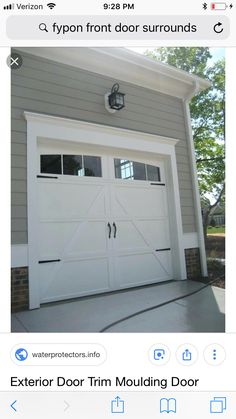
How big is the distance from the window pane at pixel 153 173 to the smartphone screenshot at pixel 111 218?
0.03 meters

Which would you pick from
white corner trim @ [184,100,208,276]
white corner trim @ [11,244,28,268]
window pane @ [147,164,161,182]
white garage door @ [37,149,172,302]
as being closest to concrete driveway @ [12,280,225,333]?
white garage door @ [37,149,172,302]

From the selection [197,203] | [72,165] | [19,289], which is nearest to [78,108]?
[72,165]

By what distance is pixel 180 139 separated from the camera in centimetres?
411

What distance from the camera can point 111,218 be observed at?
3.33 metres

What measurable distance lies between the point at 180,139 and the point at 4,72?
3.36 m

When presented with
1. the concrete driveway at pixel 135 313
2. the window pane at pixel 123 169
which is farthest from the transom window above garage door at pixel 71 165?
A: the concrete driveway at pixel 135 313

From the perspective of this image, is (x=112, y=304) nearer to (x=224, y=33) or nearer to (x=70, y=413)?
(x=70, y=413)

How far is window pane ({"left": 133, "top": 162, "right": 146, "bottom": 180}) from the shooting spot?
3.69 m

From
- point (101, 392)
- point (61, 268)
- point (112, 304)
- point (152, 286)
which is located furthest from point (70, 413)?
point (152, 286)

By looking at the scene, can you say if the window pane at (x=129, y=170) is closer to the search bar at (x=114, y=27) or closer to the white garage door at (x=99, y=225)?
the white garage door at (x=99, y=225)

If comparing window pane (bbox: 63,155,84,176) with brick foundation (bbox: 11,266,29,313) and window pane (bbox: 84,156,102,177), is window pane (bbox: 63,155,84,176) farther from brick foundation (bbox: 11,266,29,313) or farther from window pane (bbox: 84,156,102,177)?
brick foundation (bbox: 11,266,29,313)

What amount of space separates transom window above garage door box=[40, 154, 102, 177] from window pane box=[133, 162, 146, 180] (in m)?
0.60

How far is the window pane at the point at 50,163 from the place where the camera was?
2961mm

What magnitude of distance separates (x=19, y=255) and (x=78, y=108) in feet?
6.25
